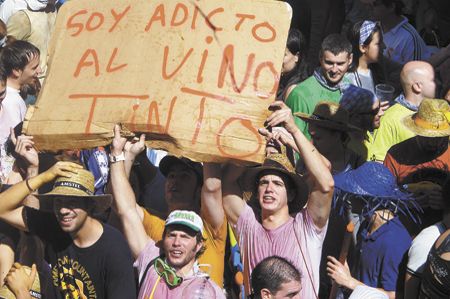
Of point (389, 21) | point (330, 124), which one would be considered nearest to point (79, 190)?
point (330, 124)

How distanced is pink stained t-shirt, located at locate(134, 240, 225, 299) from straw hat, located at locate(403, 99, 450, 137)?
6.81 ft

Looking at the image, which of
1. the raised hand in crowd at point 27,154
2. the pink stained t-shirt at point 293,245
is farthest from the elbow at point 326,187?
the raised hand in crowd at point 27,154

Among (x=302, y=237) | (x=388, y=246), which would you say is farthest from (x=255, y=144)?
(x=388, y=246)

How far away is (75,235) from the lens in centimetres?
727

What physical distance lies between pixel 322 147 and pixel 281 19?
1.45m

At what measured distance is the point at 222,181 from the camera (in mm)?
7219

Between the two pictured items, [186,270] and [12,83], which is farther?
[12,83]

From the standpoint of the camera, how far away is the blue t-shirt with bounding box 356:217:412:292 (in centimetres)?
709

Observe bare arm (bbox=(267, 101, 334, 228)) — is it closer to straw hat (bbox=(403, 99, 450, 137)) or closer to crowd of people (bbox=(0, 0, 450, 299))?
crowd of people (bbox=(0, 0, 450, 299))

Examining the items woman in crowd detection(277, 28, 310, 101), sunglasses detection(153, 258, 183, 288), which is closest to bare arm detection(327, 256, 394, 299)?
sunglasses detection(153, 258, 183, 288)

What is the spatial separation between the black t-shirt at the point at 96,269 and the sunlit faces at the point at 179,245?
0.39m

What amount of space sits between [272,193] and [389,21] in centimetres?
358

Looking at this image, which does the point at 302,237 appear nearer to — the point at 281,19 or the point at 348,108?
the point at 281,19

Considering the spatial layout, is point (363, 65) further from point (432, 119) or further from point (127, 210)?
point (127, 210)
